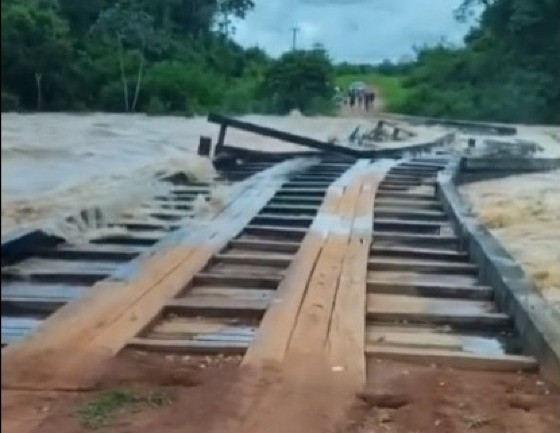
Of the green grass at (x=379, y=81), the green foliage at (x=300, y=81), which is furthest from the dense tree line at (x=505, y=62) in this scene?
the green foliage at (x=300, y=81)

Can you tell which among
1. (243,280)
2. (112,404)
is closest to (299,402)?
(112,404)

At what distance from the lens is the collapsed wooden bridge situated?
76.0 inches

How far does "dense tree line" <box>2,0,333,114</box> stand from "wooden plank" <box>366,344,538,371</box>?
548 mm

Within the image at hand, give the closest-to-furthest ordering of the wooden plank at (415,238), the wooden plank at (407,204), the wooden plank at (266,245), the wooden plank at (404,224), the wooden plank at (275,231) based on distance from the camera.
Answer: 1. the wooden plank at (266,245)
2. the wooden plank at (275,231)
3. the wooden plank at (415,238)
4. the wooden plank at (404,224)
5. the wooden plank at (407,204)

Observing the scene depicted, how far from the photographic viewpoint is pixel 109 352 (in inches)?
77.5

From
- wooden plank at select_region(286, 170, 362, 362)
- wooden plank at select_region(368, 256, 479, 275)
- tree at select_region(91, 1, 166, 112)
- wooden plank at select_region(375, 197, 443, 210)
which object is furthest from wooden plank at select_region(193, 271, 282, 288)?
wooden plank at select_region(375, 197, 443, 210)

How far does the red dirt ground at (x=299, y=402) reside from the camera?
1748 mm

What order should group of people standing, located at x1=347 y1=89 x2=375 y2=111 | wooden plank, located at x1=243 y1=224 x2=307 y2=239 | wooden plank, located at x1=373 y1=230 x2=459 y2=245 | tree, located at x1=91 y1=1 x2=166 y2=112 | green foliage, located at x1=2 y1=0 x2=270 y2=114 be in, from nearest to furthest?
green foliage, located at x1=2 y1=0 x2=270 y2=114 < tree, located at x1=91 y1=1 x2=166 y2=112 < group of people standing, located at x1=347 y1=89 x2=375 y2=111 < wooden plank, located at x1=243 y1=224 x2=307 y2=239 < wooden plank, located at x1=373 y1=230 x2=459 y2=245

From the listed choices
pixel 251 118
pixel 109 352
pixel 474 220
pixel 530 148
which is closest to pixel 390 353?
pixel 109 352

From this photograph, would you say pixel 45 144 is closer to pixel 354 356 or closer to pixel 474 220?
pixel 354 356

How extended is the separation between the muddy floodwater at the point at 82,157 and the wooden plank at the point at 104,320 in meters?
0.20

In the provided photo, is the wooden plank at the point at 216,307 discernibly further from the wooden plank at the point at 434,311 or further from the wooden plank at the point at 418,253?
the wooden plank at the point at 418,253

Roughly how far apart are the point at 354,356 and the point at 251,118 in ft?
2.47

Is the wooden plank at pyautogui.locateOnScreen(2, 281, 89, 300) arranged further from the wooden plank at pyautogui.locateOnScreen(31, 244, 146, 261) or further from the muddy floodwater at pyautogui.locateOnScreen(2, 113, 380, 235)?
the muddy floodwater at pyautogui.locateOnScreen(2, 113, 380, 235)
